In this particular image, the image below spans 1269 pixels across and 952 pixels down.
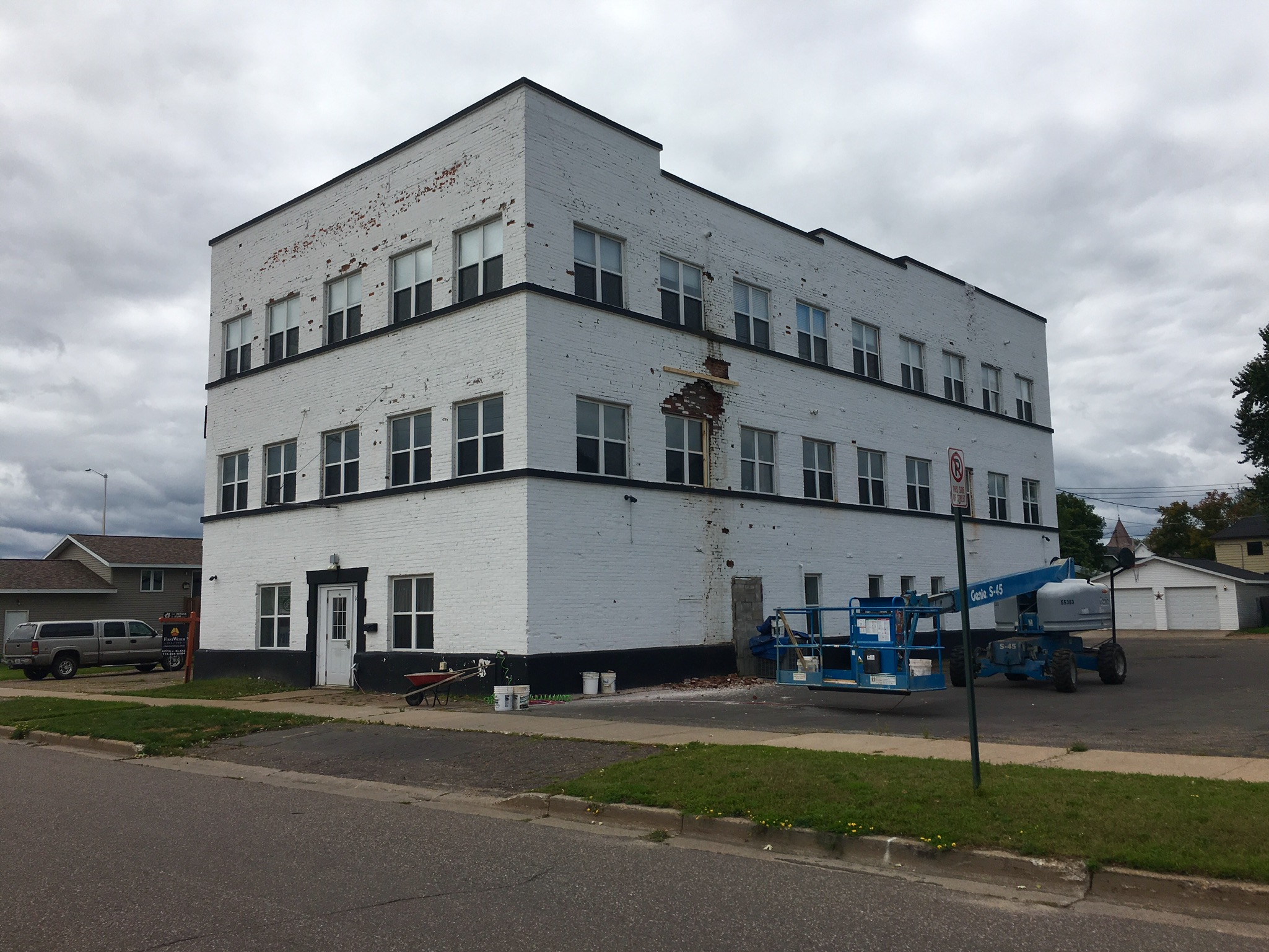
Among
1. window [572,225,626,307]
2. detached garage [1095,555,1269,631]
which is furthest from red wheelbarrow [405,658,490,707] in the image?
detached garage [1095,555,1269,631]

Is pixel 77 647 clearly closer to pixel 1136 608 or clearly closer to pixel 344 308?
pixel 344 308

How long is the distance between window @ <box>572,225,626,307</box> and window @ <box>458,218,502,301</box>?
1623mm

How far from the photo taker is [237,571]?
27828mm

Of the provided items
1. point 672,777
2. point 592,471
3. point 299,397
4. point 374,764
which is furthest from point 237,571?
point 672,777

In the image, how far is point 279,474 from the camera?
89.4ft

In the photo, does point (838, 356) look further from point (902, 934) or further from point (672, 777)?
point (902, 934)

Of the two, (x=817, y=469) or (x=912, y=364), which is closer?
(x=817, y=469)

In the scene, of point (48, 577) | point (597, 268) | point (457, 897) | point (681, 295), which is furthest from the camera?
point (48, 577)

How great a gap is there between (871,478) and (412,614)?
46.0 feet

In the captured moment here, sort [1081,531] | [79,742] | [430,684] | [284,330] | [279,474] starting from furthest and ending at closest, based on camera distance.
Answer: [1081,531] → [284,330] → [279,474] → [430,684] → [79,742]

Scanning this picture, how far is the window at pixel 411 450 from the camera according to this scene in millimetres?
23297

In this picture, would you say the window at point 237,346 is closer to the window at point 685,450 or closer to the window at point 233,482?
the window at point 233,482

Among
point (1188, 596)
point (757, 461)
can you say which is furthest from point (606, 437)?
point (1188, 596)

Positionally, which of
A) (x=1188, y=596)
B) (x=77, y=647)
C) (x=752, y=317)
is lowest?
(x=77, y=647)
